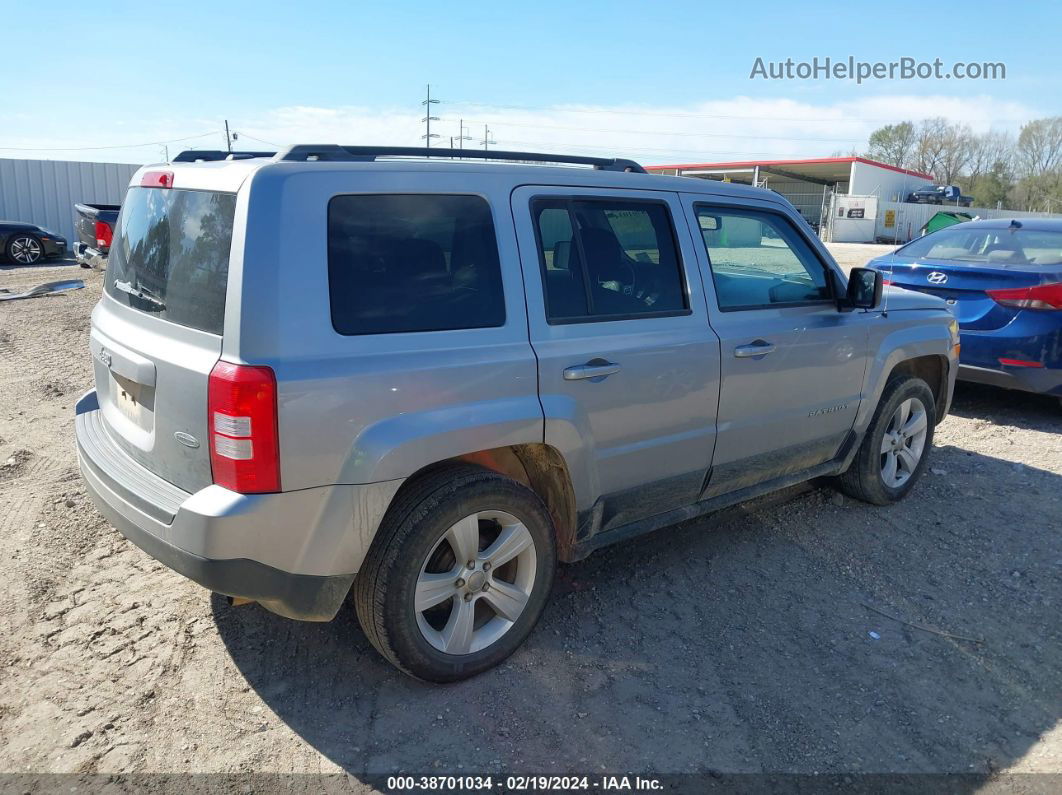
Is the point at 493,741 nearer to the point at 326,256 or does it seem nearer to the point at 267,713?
the point at 267,713

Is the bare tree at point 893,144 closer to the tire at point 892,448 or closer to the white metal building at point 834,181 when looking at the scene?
the white metal building at point 834,181

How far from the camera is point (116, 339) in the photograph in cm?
317

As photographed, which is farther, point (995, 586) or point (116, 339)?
point (995, 586)

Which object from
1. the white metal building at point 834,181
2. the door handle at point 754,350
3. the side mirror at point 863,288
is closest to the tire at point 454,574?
the door handle at point 754,350

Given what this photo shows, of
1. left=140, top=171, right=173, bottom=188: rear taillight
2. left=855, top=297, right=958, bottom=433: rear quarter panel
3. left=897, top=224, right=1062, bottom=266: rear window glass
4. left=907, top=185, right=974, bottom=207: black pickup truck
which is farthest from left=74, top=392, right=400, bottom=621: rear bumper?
left=907, top=185, right=974, bottom=207: black pickup truck

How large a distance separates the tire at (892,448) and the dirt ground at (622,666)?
0.23m

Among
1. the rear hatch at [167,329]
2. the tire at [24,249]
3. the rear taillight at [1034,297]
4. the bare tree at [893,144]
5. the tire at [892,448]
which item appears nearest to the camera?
the rear hatch at [167,329]

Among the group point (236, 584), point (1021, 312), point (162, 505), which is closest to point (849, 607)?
point (236, 584)

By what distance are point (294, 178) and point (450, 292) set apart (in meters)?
0.66

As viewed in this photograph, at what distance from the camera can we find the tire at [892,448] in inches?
189

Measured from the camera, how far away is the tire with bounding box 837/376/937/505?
4.79 m

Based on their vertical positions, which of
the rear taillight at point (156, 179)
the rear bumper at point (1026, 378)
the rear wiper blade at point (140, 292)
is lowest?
the rear bumper at point (1026, 378)

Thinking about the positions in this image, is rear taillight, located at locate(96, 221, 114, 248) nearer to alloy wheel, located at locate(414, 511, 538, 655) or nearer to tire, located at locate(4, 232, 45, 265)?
tire, located at locate(4, 232, 45, 265)

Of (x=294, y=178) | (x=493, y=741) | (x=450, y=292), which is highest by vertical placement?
(x=294, y=178)
